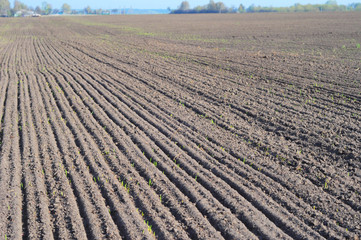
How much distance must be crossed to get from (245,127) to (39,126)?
5.36m

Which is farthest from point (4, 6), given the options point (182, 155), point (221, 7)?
point (182, 155)

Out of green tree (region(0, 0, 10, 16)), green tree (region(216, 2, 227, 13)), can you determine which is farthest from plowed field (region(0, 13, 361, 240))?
green tree (region(0, 0, 10, 16))

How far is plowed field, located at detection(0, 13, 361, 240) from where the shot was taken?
4746 millimetres

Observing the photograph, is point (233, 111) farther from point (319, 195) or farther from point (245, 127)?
point (319, 195)

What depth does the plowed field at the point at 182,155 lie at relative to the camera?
475cm

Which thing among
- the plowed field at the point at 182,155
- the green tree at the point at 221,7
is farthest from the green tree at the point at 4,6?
the plowed field at the point at 182,155

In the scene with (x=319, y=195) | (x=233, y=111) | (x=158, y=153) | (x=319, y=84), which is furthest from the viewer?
(x=319, y=84)

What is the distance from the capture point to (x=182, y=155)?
676 centimetres

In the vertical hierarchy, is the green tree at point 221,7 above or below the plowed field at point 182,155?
above

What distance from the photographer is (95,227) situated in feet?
15.1

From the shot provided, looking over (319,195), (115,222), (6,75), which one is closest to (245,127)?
(319,195)

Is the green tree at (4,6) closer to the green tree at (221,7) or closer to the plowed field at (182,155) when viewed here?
the green tree at (221,7)

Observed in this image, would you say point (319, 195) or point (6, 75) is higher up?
point (6, 75)

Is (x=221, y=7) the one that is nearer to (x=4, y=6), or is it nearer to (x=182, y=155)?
(x=4, y=6)
